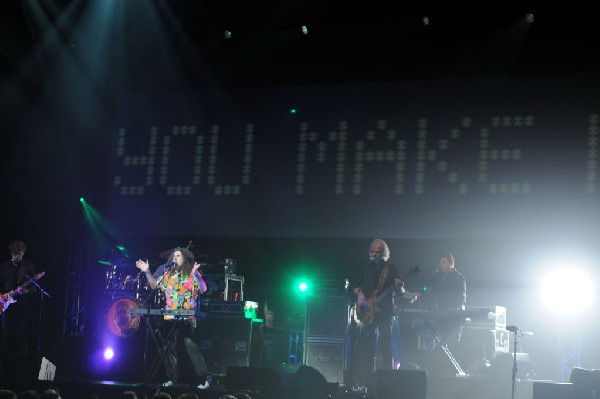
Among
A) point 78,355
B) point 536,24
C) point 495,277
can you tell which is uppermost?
point 536,24

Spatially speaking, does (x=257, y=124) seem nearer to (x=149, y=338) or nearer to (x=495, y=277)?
(x=149, y=338)

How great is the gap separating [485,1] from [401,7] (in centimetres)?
108

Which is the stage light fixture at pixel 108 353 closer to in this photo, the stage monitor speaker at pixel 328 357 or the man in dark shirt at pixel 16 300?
the man in dark shirt at pixel 16 300

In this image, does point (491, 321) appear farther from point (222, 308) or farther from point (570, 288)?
point (222, 308)

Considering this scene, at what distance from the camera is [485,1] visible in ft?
33.1

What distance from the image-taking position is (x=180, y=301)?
9.68m

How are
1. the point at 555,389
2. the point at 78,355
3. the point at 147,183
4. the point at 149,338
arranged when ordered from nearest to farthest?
the point at 555,389
the point at 149,338
the point at 78,355
the point at 147,183

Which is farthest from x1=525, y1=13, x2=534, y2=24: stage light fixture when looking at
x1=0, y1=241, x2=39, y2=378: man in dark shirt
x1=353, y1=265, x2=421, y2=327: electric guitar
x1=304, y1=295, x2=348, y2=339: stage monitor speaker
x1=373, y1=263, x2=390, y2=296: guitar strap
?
x1=0, y1=241, x2=39, y2=378: man in dark shirt

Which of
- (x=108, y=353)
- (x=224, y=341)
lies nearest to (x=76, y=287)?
(x=108, y=353)

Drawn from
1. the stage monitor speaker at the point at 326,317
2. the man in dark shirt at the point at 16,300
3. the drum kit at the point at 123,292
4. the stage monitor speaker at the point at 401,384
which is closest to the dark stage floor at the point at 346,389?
the stage monitor speaker at the point at 401,384

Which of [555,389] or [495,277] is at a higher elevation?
[495,277]

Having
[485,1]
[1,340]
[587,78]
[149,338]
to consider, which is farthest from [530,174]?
[1,340]

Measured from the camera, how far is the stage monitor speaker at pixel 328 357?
391 inches

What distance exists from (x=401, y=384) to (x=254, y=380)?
137 cm
